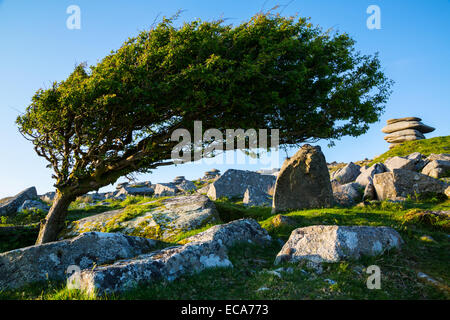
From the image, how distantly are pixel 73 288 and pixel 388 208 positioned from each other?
15.4 metres

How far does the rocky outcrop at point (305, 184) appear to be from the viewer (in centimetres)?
A: 1664

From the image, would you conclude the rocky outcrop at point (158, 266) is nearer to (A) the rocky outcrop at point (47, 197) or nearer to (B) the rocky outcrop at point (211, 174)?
(A) the rocky outcrop at point (47, 197)

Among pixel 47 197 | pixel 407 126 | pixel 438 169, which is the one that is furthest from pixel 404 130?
pixel 47 197

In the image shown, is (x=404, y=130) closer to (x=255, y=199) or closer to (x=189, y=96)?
(x=255, y=199)

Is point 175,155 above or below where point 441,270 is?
above

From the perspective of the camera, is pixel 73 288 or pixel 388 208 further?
pixel 388 208

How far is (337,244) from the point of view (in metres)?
8.31

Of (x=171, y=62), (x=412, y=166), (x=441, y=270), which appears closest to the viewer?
(x=441, y=270)

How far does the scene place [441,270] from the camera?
7957mm

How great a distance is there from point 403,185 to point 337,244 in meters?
14.4

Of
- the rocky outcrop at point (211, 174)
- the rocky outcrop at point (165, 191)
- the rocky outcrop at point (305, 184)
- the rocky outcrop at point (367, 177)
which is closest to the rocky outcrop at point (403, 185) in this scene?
the rocky outcrop at point (367, 177)

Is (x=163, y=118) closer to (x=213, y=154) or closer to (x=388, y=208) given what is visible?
(x=213, y=154)

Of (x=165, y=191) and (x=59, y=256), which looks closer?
(x=59, y=256)

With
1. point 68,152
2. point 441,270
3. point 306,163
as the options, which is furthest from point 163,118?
point 441,270
